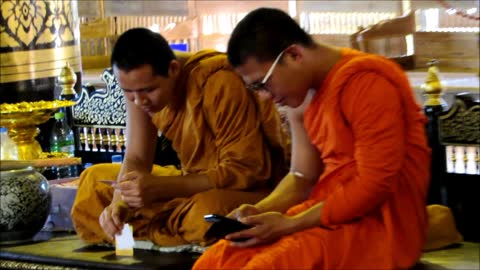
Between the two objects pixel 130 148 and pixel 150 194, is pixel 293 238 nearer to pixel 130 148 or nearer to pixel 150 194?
pixel 150 194

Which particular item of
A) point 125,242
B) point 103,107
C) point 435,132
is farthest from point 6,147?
point 435,132

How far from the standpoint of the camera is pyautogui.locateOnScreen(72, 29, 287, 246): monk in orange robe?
3.15 metres

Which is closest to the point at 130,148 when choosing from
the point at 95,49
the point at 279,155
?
the point at 279,155

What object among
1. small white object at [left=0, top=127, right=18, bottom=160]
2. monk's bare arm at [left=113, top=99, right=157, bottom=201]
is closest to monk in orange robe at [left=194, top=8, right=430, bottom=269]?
monk's bare arm at [left=113, top=99, right=157, bottom=201]

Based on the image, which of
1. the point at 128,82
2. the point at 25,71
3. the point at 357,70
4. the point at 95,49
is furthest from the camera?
the point at 95,49

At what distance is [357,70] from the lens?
2.50 m

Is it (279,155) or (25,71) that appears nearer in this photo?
(279,155)

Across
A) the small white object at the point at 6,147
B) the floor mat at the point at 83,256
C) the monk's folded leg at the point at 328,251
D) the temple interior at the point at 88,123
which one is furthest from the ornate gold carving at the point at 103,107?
the monk's folded leg at the point at 328,251

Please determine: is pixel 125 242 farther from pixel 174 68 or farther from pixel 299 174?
pixel 299 174

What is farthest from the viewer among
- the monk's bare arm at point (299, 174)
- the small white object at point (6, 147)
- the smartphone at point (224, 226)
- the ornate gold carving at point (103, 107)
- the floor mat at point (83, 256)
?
the ornate gold carving at point (103, 107)

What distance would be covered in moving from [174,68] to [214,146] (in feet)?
0.97

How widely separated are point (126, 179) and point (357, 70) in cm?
102

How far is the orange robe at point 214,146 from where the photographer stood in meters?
3.19

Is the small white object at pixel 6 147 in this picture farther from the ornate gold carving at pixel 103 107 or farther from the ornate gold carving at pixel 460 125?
the ornate gold carving at pixel 460 125
